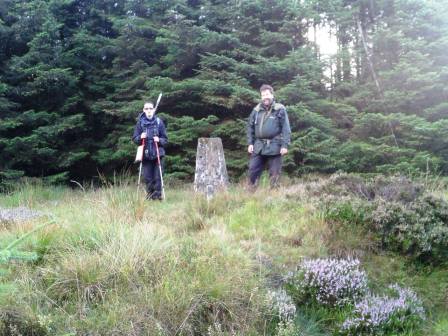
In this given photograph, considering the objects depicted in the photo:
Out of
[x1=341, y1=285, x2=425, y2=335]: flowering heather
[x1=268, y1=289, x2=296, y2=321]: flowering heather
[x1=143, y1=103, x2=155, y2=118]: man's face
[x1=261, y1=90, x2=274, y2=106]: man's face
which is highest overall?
[x1=261, y1=90, x2=274, y2=106]: man's face

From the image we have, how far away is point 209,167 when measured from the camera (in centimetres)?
814

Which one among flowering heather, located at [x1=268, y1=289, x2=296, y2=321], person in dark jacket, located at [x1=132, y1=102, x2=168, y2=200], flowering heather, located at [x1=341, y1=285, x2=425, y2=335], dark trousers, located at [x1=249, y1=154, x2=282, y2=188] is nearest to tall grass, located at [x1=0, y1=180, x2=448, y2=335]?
flowering heather, located at [x1=268, y1=289, x2=296, y2=321]

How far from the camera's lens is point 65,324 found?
3176 mm

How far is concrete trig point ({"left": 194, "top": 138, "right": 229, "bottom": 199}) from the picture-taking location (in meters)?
8.09

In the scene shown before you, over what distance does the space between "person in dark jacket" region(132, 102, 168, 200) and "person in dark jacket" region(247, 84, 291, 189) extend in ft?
5.85

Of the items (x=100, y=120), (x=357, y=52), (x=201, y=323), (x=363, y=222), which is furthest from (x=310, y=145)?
(x=201, y=323)

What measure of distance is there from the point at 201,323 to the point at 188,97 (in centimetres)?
960

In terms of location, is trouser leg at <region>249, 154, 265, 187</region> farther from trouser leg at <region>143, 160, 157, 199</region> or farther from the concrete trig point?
trouser leg at <region>143, 160, 157, 199</region>

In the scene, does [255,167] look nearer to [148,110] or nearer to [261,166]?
[261,166]

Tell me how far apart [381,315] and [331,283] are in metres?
0.51

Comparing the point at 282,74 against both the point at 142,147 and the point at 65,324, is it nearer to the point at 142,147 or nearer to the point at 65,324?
the point at 142,147

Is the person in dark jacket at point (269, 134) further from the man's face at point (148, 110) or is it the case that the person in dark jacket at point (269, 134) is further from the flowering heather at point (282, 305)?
the flowering heather at point (282, 305)

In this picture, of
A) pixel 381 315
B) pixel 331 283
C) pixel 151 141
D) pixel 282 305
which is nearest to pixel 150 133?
pixel 151 141

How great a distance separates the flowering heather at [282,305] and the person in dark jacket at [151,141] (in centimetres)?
475
